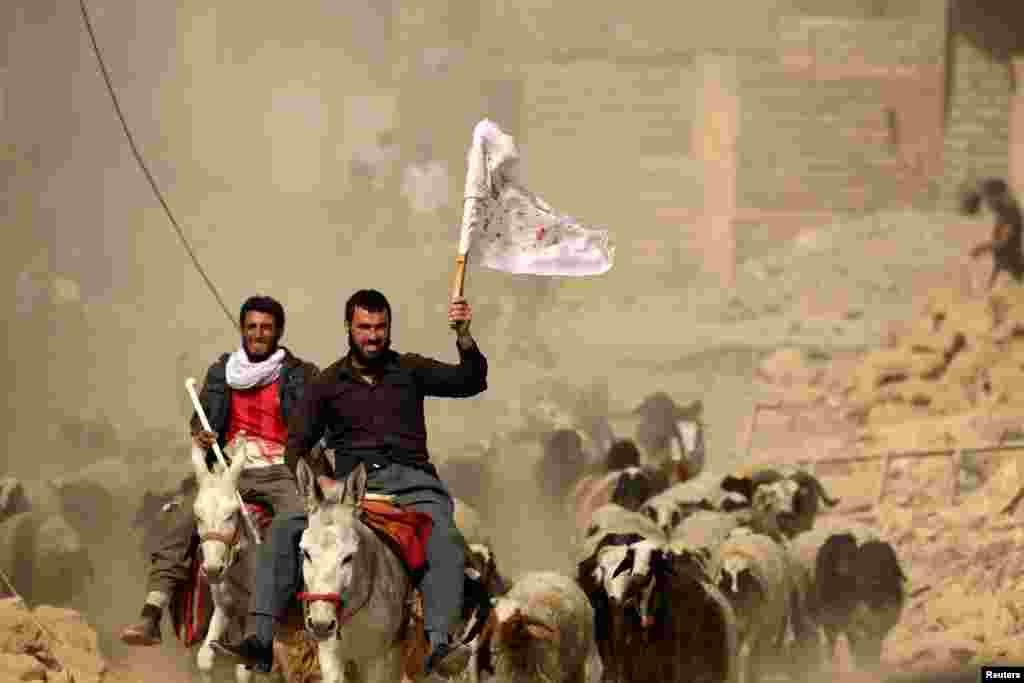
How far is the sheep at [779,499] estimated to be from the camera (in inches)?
677

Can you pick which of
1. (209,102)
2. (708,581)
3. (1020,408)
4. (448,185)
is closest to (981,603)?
(1020,408)

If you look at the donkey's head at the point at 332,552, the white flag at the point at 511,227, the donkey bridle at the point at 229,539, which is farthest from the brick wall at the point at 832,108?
the donkey's head at the point at 332,552

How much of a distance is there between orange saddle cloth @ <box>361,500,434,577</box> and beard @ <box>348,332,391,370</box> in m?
0.48

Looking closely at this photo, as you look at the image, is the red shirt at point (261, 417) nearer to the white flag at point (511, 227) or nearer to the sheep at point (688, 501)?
the white flag at point (511, 227)

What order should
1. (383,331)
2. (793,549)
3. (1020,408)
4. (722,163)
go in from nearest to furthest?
1. (383,331)
2. (793,549)
3. (1020,408)
4. (722,163)

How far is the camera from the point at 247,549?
10.1 m

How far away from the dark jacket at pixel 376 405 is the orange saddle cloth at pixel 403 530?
0.66ft

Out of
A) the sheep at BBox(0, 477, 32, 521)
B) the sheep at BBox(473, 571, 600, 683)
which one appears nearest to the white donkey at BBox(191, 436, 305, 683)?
the sheep at BBox(473, 571, 600, 683)

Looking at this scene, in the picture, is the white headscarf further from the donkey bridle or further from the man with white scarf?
the donkey bridle

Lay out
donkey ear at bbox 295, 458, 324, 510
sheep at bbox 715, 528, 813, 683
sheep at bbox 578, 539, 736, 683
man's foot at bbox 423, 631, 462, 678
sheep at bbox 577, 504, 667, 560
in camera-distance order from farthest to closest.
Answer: sheep at bbox 577, 504, 667, 560
sheep at bbox 715, 528, 813, 683
sheep at bbox 578, 539, 736, 683
man's foot at bbox 423, 631, 462, 678
donkey ear at bbox 295, 458, 324, 510

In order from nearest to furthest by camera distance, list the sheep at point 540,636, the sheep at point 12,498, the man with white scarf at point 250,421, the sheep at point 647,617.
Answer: the man with white scarf at point 250,421 < the sheep at point 540,636 < the sheep at point 647,617 < the sheep at point 12,498

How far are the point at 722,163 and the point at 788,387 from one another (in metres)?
1.90

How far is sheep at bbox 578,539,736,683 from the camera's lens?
480 inches

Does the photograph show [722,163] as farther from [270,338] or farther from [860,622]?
[270,338]
